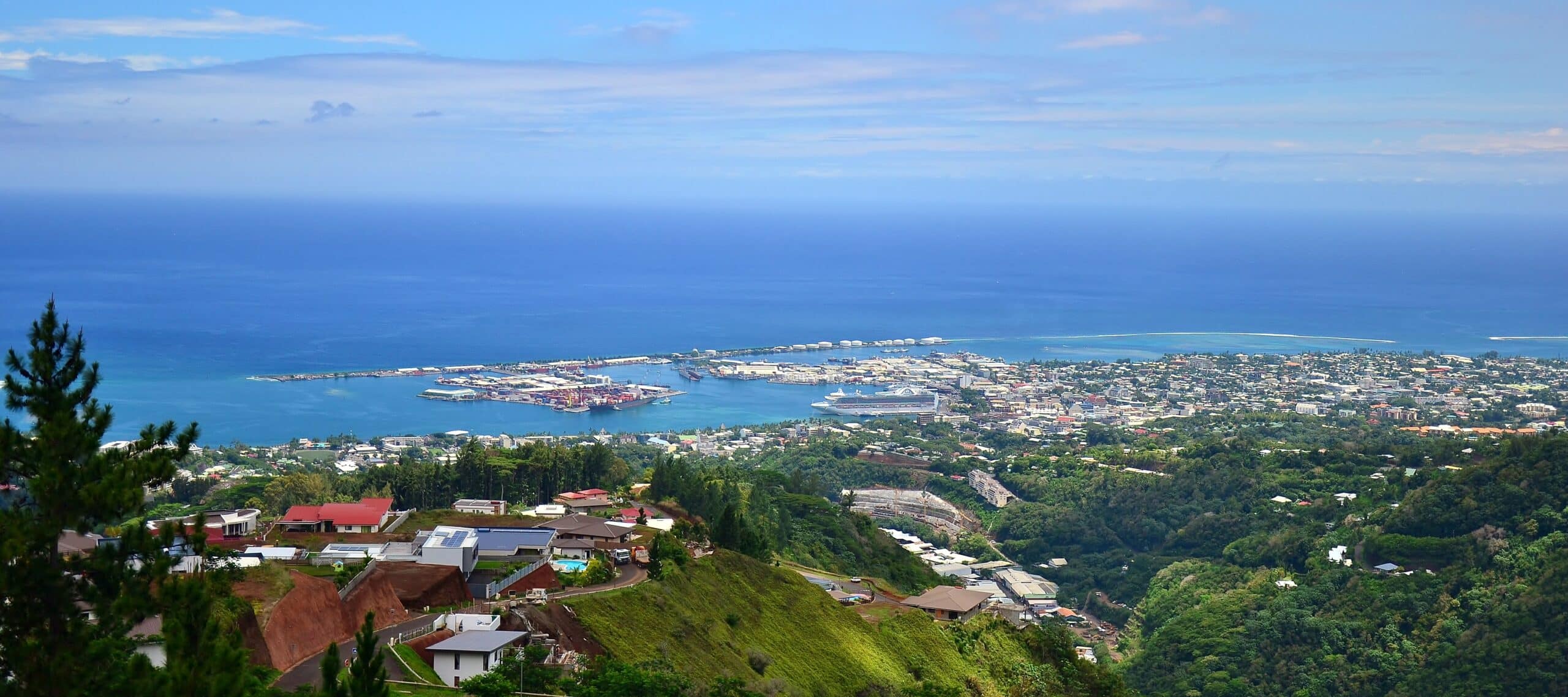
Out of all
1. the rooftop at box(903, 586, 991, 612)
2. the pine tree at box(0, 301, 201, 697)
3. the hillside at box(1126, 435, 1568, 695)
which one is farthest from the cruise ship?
the pine tree at box(0, 301, 201, 697)

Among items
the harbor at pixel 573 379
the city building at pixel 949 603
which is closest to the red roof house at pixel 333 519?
the city building at pixel 949 603

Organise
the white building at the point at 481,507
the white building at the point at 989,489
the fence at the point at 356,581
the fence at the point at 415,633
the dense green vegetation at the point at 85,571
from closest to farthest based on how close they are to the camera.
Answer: the dense green vegetation at the point at 85,571, the fence at the point at 415,633, the fence at the point at 356,581, the white building at the point at 481,507, the white building at the point at 989,489

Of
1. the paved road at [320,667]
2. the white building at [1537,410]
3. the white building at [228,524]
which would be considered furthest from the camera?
the white building at [1537,410]

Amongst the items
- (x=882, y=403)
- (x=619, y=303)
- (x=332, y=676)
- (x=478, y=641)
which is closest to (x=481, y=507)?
(x=478, y=641)

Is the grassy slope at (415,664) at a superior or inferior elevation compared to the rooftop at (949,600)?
superior

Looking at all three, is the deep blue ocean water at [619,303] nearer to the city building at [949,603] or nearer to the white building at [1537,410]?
the white building at [1537,410]

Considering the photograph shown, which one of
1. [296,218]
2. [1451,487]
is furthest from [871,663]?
[296,218]

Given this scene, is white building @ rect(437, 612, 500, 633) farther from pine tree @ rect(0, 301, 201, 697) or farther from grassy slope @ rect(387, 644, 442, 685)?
pine tree @ rect(0, 301, 201, 697)

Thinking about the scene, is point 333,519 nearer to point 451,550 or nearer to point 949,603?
point 451,550
